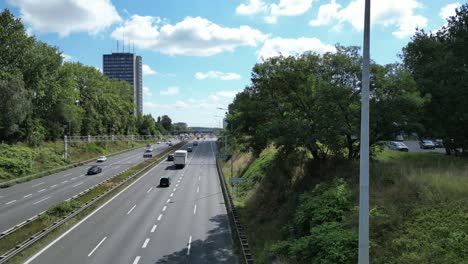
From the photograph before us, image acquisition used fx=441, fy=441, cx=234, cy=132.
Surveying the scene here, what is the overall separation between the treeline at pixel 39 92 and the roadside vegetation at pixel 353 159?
44277 mm

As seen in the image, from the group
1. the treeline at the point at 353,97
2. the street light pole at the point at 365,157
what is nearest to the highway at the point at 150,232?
the treeline at the point at 353,97

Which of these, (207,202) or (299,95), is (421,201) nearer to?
(299,95)

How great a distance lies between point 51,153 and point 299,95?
5816 centimetres

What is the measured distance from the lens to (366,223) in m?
8.57

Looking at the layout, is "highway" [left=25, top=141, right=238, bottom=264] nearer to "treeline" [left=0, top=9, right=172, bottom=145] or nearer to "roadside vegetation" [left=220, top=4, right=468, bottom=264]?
"roadside vegetation" [left=220, top=4, right=468, bottom=264]

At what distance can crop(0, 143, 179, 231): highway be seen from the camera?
34000mm

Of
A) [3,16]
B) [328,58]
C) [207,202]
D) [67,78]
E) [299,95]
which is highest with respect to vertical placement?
[3,16]

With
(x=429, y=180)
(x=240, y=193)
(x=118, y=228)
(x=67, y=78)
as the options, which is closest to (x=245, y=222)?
(x=118, y=228)

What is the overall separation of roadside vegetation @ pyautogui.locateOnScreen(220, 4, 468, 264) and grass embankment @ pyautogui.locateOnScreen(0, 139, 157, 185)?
35704 mm

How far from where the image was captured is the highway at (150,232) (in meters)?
22.5

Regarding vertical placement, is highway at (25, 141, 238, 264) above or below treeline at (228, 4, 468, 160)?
below

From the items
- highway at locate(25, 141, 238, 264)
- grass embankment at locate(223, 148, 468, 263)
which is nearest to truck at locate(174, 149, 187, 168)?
highway at locate(25, 141, 238, 264)

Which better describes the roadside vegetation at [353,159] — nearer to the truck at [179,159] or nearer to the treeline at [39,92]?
the truck at [179,159]

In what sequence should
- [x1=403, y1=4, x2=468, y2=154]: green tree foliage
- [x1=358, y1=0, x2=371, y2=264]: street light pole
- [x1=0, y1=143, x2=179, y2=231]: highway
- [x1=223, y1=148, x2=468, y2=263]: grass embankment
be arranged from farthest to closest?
[x1=0, y1=143, x2=179, y2=231]: highway
[x1=403, y1=4, x2=468, y2=154]: green tree foliage
[x1=223, y1=148, x2=468, y2=263]: grass embankment
[x1=358, y1=0, x2=371, y2=264]: street light pole
